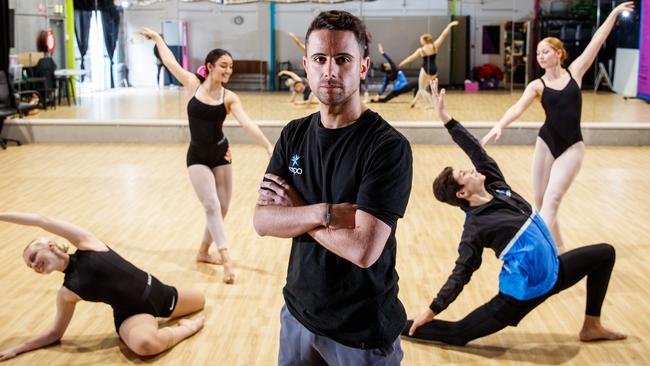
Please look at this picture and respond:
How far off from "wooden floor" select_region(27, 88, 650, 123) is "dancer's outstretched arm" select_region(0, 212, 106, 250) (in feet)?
26.8

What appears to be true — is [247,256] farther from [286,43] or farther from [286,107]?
[286,43]

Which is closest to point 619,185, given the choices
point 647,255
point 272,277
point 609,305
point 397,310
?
point 647,255

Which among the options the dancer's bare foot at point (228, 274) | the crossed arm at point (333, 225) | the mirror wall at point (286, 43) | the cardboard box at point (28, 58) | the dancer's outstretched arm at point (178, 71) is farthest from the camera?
the cardboard box at point (28, 58)

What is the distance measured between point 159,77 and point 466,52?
4765 mm

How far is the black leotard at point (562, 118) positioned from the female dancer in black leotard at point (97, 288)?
2.70 metres

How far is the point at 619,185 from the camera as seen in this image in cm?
828

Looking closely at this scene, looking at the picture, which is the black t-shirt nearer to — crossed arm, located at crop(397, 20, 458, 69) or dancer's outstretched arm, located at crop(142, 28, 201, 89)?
dancer's outstretched arm, located at crop(142, 28, 201, 89)

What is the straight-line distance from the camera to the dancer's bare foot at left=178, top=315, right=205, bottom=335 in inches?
166

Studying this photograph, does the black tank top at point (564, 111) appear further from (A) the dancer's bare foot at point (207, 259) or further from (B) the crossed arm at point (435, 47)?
(B) the crossed arm at point (435, 47)

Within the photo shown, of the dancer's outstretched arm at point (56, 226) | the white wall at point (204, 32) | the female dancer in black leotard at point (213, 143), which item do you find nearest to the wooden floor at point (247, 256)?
the female dancer in black leotard at point (213, 143)

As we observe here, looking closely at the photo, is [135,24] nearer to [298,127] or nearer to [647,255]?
[647,255]

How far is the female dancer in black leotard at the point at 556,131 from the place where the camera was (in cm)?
520

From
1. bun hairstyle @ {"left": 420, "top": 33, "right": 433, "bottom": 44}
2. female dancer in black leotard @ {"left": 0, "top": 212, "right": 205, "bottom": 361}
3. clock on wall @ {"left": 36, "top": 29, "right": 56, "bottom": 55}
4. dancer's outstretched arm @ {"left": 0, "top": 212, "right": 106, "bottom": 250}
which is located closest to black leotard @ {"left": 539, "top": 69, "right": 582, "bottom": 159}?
female dancer in black leotard @ {"left": 0, "top": 212, "right": 205, "bottom": 361}

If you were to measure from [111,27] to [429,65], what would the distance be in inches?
197
